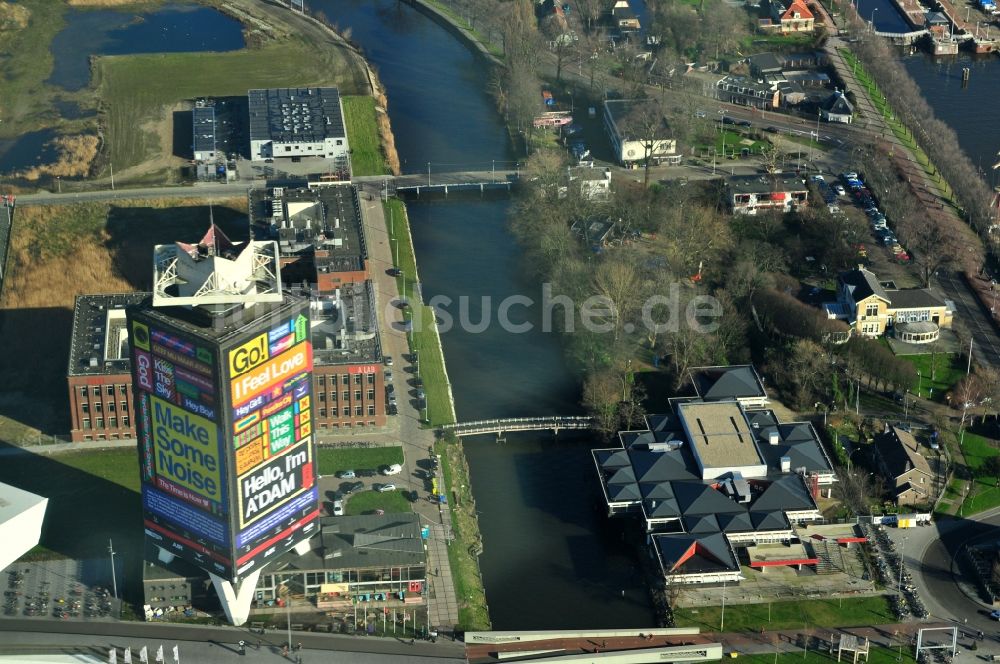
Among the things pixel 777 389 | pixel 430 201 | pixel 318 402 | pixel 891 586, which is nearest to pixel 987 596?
pixel 891 586

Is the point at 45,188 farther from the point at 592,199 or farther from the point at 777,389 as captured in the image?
the point at 777,389

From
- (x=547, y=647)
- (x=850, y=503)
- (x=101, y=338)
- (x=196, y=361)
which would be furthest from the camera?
(x=101, y=338)

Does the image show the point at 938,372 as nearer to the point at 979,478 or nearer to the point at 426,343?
the point at 979,478

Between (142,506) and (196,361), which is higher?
(196,361)

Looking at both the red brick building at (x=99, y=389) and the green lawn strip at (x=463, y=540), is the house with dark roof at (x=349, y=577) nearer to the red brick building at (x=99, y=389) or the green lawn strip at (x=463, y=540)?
the green lawn strip at (x=463, y=540)

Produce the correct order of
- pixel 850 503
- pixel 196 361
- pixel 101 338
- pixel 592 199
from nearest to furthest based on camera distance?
pixel 196 361 → pixel 850 503 → pixel 101 338 → pixel 592 199

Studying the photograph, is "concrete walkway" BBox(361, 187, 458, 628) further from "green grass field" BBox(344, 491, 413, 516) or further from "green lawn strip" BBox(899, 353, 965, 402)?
"green lawn strip" BBox(899, 353, 965, 402)

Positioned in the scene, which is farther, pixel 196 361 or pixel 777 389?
pixel 777 389
